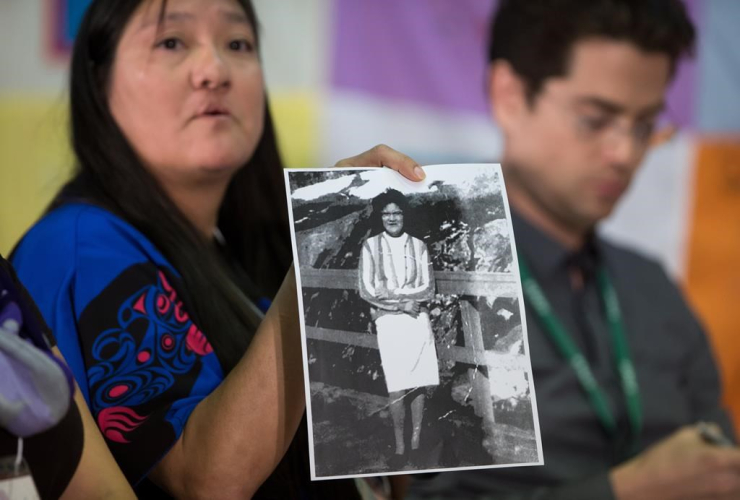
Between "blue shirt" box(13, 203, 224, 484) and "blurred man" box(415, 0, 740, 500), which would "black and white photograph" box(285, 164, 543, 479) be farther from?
"blurred man" box(415, 0, 740, 500)

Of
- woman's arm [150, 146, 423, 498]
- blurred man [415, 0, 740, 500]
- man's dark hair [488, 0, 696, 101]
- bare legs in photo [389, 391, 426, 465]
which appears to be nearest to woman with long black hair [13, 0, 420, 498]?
woman's arm [150, 146, 423, 498]

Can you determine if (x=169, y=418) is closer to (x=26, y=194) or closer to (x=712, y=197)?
(x=26, y=194)

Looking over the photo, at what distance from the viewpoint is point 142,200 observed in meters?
1.22

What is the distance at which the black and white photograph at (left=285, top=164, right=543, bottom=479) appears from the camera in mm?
880

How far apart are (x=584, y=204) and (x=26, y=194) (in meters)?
1.39

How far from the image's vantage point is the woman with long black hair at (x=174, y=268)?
95cm

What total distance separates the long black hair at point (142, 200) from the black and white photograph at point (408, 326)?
250mm

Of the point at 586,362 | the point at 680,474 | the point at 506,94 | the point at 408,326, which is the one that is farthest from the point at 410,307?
the point at 506,94

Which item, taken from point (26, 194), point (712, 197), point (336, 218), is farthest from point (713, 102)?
point (336, 218)

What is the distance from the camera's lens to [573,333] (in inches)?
87.4

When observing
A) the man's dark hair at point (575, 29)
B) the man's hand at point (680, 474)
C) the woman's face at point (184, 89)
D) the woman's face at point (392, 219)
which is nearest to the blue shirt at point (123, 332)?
the woman's face at point (184, 89)

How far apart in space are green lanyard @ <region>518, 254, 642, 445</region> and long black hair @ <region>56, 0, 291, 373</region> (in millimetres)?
885

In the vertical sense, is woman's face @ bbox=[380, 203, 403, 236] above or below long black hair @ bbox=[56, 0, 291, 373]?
below

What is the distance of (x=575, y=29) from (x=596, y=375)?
2.60ft
